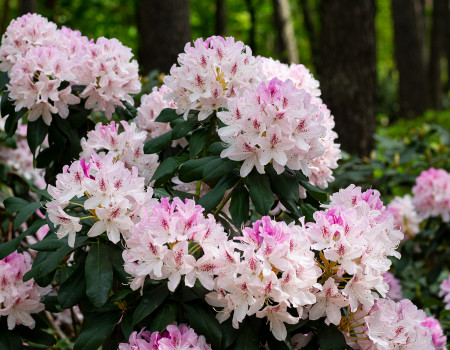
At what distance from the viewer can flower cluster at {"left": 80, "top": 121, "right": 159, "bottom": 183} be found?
218 cm

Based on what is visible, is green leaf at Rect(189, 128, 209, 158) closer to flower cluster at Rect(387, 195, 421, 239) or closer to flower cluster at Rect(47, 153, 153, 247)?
flower cluster at Rect(47, 153, 153, 247)

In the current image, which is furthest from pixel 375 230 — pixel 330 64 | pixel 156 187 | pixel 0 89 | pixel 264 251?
pixel 330 64

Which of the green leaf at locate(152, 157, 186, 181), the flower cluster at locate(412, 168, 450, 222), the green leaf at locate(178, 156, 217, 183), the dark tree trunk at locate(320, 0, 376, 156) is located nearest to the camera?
the green leaf at locate(178, 156, 217, 183)

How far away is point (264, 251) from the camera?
164 cm

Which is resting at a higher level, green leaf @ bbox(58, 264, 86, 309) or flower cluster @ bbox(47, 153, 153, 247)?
flower cluster @ bbox(47, 153, 153, 247)

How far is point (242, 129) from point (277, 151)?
0.42 ft

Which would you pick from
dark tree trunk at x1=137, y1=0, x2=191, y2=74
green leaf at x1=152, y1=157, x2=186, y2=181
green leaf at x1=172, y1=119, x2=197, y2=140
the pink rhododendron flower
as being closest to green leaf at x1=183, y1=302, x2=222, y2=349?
green leaf at x1=152, y1=157, x2=186, y2=181

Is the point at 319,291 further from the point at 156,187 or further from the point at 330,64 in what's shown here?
the point at 330,64

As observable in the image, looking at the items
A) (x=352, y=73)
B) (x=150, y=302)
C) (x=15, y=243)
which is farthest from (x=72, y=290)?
(x=352, y=73)

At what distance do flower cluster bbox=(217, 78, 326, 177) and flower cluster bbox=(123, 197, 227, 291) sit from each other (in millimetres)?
275

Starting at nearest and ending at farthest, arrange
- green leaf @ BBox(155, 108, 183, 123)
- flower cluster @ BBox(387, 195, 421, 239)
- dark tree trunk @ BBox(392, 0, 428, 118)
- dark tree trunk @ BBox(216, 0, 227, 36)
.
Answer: green leaf @ BBox(155, 108, 183, 123) → flower cluster @ BBox(387, 195, 421, 239) → dark tree trunk @ BBox(216, 0, 227, 36) → dark tree trunk @ BBox(392, 0, 428, 118)

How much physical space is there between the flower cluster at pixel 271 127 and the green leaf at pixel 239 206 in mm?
112

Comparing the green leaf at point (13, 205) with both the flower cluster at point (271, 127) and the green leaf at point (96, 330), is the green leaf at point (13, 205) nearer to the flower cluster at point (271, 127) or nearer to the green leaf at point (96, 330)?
the green leaf at point (96, 330)

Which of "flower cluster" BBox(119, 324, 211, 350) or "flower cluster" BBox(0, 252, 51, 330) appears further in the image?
"flower cluster" BBox(0, 252, 51, 330)
